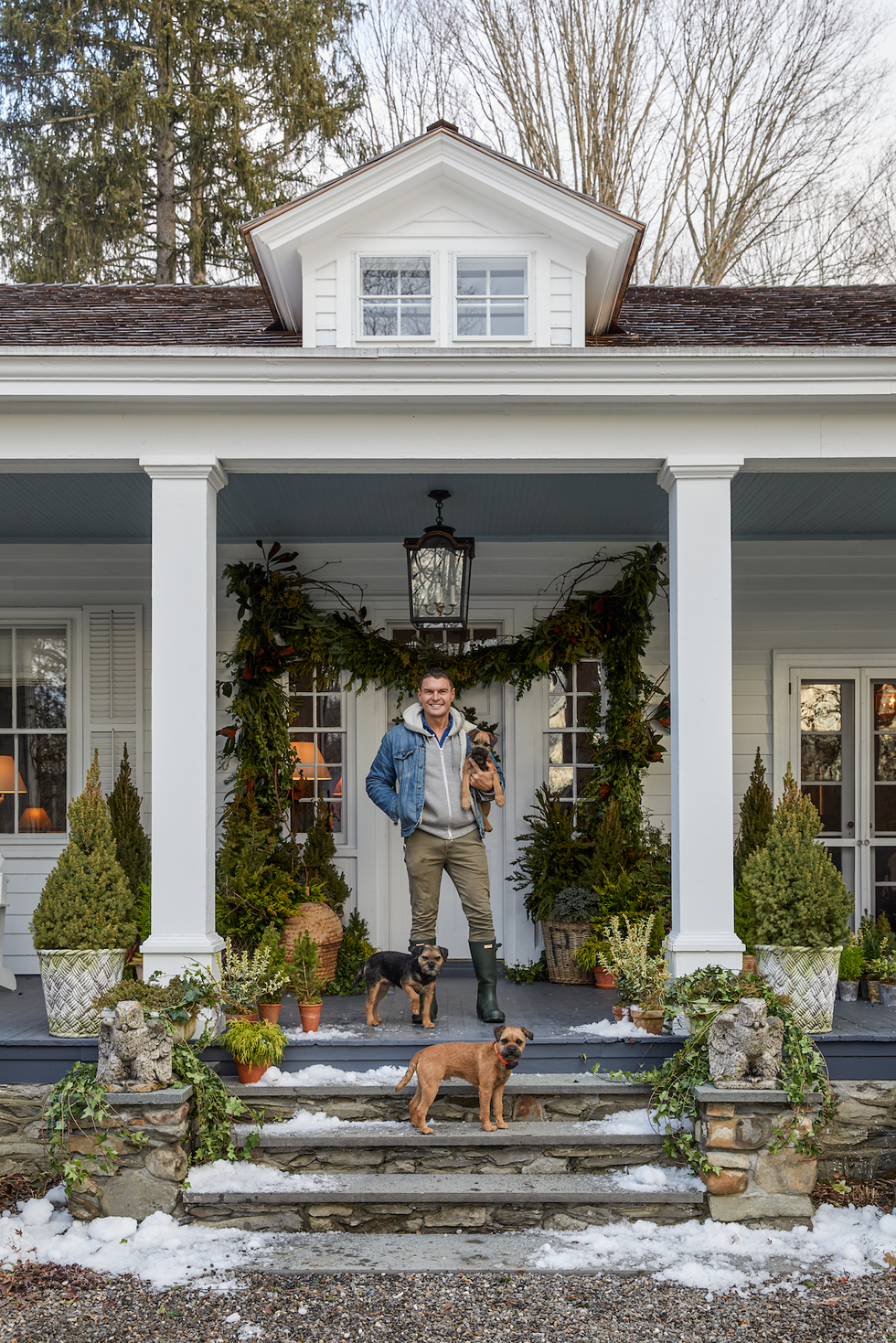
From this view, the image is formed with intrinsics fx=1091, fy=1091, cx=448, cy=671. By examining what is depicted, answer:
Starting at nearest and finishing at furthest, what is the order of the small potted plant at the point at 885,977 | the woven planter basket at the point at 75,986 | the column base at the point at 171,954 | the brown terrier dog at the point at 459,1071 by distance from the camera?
→ the brown terrier dog at the point at 459,1071, the column base at the point at 171,954, the woven planter basket at the point at 75,986, the small potted plant at the point at 885,977

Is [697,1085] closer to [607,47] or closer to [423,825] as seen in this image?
[423,825]

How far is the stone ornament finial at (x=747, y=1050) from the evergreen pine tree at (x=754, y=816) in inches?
90.1

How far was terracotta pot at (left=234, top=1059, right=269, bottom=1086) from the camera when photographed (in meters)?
4.46

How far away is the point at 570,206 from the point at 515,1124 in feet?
14.4

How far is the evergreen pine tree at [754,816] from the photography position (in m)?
6.54

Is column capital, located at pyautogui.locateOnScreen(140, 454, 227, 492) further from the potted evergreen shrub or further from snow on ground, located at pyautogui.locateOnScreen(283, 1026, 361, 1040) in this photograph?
the potted evergreen shrub

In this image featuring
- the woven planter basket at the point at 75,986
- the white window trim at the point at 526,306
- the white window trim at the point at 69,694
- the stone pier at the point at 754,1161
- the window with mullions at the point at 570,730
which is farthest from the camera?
the window with mullions at the point at 570,730

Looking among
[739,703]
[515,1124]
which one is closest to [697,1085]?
[515,1124]

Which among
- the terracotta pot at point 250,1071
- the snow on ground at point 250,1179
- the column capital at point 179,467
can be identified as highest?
the column capital at point 179,467

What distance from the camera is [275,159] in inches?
509

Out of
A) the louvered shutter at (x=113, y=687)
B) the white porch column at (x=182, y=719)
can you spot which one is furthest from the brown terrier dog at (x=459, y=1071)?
the louvered shutter at (x=113, y=687)

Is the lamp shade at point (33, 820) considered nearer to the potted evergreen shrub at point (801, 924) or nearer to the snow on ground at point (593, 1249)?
the snow on ground at point (593, 1249)

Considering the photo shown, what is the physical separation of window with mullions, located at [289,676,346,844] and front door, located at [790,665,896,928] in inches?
117

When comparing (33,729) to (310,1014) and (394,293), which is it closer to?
(310,1014)
